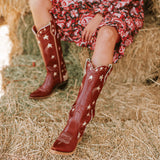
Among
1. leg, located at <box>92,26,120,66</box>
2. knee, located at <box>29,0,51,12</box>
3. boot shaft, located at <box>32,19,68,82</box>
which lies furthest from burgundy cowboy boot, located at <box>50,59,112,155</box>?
knee, located at <box>29,0,51,12</box>

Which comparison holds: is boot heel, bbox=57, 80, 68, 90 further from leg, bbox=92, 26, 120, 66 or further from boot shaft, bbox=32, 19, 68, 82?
leg, bbox=92, 26, 120, 66

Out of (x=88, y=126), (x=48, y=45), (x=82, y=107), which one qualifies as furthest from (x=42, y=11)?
(x=88, y=126)

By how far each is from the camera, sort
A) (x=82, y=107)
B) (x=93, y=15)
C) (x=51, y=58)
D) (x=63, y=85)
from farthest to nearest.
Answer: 1. (x=63, y=85)
2. (x=51, y=58)
3. (x=93, y=15)
4. (x=82, y=107)

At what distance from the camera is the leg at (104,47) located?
931mm

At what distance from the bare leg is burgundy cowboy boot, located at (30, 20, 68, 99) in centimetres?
4

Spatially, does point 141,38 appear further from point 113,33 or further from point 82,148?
point 82,148

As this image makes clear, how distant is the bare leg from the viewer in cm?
108

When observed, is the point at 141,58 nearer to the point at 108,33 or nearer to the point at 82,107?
the point at 108,33

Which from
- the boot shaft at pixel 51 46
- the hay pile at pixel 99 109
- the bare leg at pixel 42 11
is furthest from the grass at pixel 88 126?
the bare leg at pixel 42 11

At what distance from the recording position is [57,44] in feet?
3.82

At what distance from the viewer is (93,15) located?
1070 mm

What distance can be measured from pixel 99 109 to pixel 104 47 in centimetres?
46

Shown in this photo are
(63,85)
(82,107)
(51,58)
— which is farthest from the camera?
(63,85)

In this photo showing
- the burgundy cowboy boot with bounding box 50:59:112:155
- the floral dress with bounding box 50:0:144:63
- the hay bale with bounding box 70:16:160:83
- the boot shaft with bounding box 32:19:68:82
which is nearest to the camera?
the burgundy cowboy boot with bounding box 50:59:112:155
